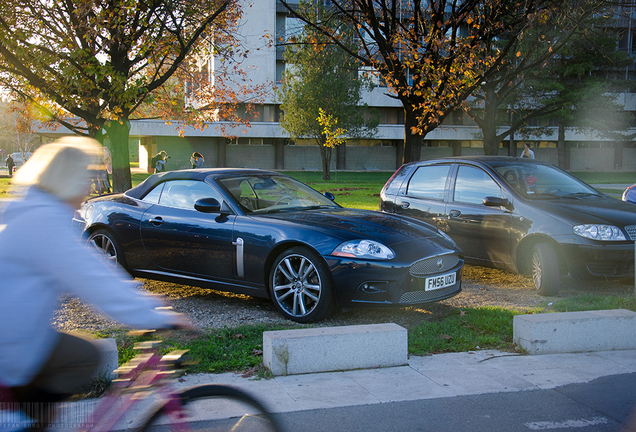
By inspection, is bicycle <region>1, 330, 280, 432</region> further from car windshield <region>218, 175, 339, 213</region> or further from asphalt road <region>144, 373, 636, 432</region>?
car windshield <region>218, 175, 339, 213</region>

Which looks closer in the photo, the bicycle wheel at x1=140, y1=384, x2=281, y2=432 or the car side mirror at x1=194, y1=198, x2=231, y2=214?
the bicycle wheel at x1=140, y1=384, x2=281, y2=432

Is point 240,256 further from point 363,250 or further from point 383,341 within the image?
point 383,341

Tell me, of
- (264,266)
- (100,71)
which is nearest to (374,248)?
(264,266)

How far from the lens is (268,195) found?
680cm

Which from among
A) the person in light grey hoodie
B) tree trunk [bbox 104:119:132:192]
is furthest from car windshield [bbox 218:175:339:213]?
tree trunk [bbox 104:119:132:192]

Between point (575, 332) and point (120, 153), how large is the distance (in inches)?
577

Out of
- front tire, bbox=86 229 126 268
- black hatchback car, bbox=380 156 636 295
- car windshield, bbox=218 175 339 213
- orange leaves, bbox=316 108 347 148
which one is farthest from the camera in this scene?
orange leaves, bbox=316 108 347 148

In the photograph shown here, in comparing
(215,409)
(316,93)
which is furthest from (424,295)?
(316,93)

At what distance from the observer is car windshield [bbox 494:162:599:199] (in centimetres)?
769

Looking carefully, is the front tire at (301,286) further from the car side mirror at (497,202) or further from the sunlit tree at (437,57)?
the sunlit tree at (437,57)

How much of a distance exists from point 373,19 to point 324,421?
529 inches

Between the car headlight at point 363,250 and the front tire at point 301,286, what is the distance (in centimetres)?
23

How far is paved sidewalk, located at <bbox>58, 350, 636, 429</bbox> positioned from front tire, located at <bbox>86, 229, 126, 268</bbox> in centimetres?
315

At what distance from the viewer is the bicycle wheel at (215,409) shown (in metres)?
2.17
